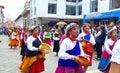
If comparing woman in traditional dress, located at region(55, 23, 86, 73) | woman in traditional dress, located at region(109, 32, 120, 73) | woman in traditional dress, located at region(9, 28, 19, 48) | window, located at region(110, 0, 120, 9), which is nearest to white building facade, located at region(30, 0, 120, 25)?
window, located at region(110, 0, 120, 9)

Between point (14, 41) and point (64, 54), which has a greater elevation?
point (64, 54)

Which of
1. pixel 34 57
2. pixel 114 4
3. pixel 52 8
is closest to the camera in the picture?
pixel 34 57

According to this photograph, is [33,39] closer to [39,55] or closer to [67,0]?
[39,55]

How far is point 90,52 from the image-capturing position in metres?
9.04

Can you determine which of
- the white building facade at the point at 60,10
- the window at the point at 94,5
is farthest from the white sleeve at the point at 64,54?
the white building facade at the point at 60,10

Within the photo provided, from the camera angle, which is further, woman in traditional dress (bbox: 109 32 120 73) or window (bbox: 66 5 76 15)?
window (bbox: 66 5 76 15)

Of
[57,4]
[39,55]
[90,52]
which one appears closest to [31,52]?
[39,55]

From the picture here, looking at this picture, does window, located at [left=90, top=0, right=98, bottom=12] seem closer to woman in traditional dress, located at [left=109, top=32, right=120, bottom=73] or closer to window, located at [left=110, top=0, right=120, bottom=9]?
window, located at [left=110, top=0, right=120, bottom=9]

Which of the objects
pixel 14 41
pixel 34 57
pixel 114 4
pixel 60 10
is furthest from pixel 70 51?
pixel 60 10

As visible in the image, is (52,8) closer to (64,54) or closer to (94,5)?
(94,5)

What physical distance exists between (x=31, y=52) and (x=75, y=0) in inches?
1925

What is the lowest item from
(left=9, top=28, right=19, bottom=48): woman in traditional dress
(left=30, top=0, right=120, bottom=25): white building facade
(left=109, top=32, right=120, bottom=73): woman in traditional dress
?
(left=9, top=28, right=19, bottom=48): woman in traditional dress

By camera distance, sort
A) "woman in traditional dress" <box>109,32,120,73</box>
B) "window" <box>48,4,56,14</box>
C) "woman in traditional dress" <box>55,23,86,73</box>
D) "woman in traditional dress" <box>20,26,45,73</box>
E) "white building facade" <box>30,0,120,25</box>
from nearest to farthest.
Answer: "woman in traditional dress" <box>109,32,120,73</box> → "woman in traditional dress" <box>55,23,86,73</box> → "woman in traditional dress" <box>20,26,45,73</box> → "white building facade" <box>30,0,120,25</box> → "window" <box>48,4,56,14</box>

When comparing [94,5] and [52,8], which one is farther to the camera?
[52,8]
